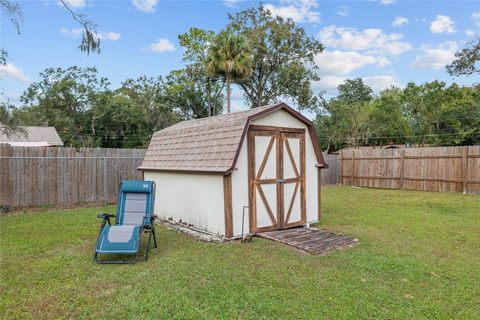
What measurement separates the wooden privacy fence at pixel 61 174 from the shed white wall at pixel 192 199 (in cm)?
315

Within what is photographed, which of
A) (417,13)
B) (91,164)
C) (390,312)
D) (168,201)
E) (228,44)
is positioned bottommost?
(390,312)

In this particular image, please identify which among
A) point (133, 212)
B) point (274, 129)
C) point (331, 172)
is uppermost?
point (274, 129)

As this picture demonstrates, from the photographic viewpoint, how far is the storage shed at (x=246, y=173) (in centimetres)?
620

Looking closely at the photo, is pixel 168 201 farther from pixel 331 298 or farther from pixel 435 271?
pixel 435 271

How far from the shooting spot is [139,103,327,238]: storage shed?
6.20 meters

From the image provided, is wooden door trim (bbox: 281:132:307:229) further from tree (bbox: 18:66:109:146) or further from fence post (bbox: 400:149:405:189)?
tree (bbox: 18:66:109:146)

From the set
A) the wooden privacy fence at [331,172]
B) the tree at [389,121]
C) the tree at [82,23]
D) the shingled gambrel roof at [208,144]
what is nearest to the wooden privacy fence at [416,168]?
the wooden privacy fence at [331,172]

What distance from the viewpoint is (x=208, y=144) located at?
6.99 m

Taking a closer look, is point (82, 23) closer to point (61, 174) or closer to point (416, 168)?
point (61, 174)

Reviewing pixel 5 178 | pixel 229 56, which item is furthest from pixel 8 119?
pixel 229 56

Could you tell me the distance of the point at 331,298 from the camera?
363 centimetres

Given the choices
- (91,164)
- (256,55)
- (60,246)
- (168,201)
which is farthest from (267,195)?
(256,55)

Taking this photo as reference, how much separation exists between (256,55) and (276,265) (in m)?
21.6

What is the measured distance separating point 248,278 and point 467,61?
20.0 metres
